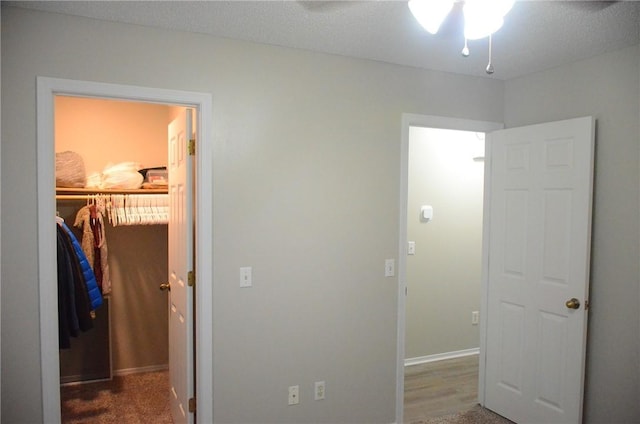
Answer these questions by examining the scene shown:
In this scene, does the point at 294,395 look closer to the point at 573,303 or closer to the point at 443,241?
the point at 573,303

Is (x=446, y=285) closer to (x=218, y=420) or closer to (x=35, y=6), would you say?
(x=218, y=420)

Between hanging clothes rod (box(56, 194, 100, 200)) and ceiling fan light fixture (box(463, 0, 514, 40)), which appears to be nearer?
ceiling fan light fixture (box(463, 0, 514, 40))

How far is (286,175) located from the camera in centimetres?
253

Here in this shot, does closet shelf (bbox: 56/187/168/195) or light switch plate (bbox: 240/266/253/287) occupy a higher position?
closet shelf (bbox: 56/187/168/195)

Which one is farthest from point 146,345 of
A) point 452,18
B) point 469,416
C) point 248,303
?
point 452,18

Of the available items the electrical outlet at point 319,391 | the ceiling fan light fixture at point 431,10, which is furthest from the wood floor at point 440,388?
the ceiling fan light fixture at point 431,10

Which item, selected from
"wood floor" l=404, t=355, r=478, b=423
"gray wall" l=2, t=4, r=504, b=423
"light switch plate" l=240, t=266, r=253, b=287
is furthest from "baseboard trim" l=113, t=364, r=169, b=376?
"wood floor" l=404, t=355, r=478, b=423

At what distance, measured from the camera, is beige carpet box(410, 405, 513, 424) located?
9.89 ft

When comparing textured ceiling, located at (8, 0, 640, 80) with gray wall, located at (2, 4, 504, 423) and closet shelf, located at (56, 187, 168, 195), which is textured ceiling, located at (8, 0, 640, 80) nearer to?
gray wall, located at (2, 4, 504, 423)

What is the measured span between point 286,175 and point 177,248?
0.86 metres

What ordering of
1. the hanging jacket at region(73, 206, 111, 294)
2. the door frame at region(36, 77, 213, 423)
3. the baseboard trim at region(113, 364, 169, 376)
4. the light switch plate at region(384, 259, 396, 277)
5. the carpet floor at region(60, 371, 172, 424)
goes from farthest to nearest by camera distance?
the baseboard trim at region(113, 364, 169, 376), the hanging jacket at region(73, 206, 111, 294), the carpet floor at region(60, 371, 172, 424), the light switch plate at region(384, 259, 396, 277), the door frame at region(36, 77, 213, 423)

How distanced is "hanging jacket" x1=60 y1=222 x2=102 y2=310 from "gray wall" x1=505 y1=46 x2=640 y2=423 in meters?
3.31

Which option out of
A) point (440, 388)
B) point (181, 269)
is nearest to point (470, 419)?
point (440, 388)

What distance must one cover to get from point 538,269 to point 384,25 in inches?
72.2
